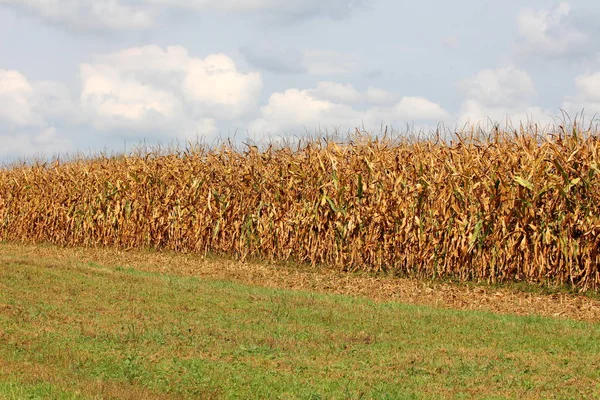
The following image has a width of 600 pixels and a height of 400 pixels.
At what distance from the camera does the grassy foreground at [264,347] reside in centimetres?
749

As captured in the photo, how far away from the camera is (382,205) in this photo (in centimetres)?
1662

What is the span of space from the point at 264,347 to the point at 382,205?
7.97 m

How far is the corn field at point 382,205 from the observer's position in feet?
47.6

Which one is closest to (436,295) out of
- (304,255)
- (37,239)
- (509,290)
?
(509,290)

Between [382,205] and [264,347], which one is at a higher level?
[382,205]

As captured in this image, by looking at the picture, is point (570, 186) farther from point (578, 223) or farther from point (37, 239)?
point (37, 239)

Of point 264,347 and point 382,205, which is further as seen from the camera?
point 382,205

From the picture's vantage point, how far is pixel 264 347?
916 cm

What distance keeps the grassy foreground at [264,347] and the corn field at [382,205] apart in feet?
9.40

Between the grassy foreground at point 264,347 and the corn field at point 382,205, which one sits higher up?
the corn field at point 382,205

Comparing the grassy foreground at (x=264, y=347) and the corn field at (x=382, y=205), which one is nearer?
the grassy foreground at (x=264, y=347)

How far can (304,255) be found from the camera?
18.0 metres

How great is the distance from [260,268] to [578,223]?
716 centimetres

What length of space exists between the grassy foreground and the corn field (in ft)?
9.40
